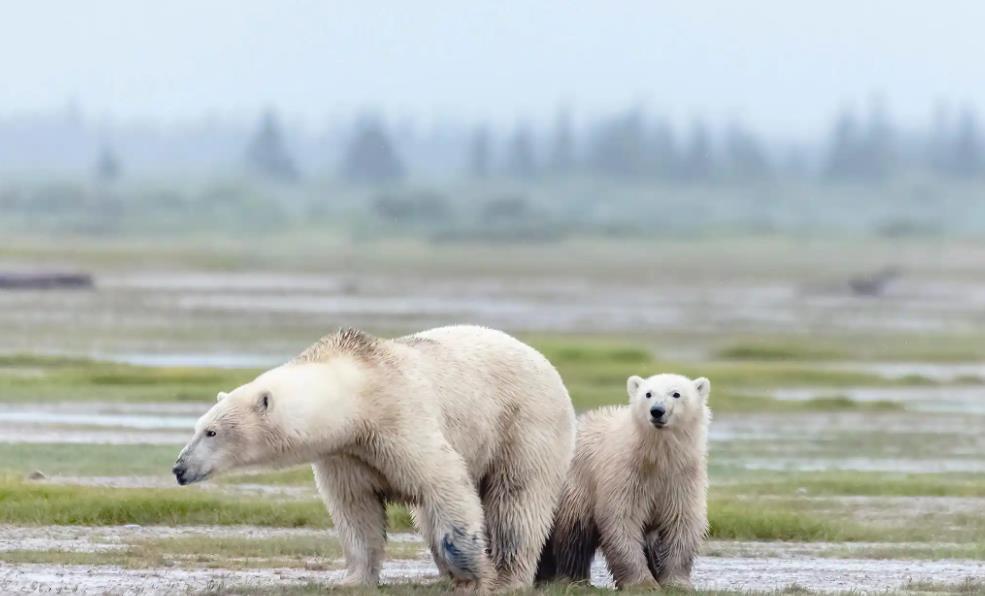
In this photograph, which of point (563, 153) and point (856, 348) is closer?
point (856, 348)

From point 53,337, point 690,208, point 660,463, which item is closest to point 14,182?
point 690,208

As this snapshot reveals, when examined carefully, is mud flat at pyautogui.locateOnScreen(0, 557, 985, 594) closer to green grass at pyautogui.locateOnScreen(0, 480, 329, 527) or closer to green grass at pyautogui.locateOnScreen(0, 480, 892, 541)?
green grass at pyautogui.locateOnScreen(0, 480, 892, 541)

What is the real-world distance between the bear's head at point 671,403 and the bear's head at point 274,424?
6.87ft

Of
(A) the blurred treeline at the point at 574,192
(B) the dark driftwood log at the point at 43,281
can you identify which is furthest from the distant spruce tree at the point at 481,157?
(B) the dark driftwood log at the point at 43,281

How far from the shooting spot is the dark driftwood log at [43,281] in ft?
167

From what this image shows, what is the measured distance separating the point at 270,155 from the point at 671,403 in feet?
315

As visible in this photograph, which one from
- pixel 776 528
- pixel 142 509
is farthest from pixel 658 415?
pixel 142 509

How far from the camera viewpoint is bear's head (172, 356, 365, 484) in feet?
35.4

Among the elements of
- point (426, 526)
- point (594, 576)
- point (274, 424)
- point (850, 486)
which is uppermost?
point (274, 424)

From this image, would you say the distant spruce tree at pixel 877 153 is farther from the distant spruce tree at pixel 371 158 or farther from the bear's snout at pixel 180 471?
the bear's snout at pixel 180 471

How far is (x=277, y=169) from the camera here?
102875 mm

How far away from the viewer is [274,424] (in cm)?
1084

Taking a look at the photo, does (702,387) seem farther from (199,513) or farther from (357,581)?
(199,513)

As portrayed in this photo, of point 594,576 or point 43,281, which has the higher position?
point 594,576
